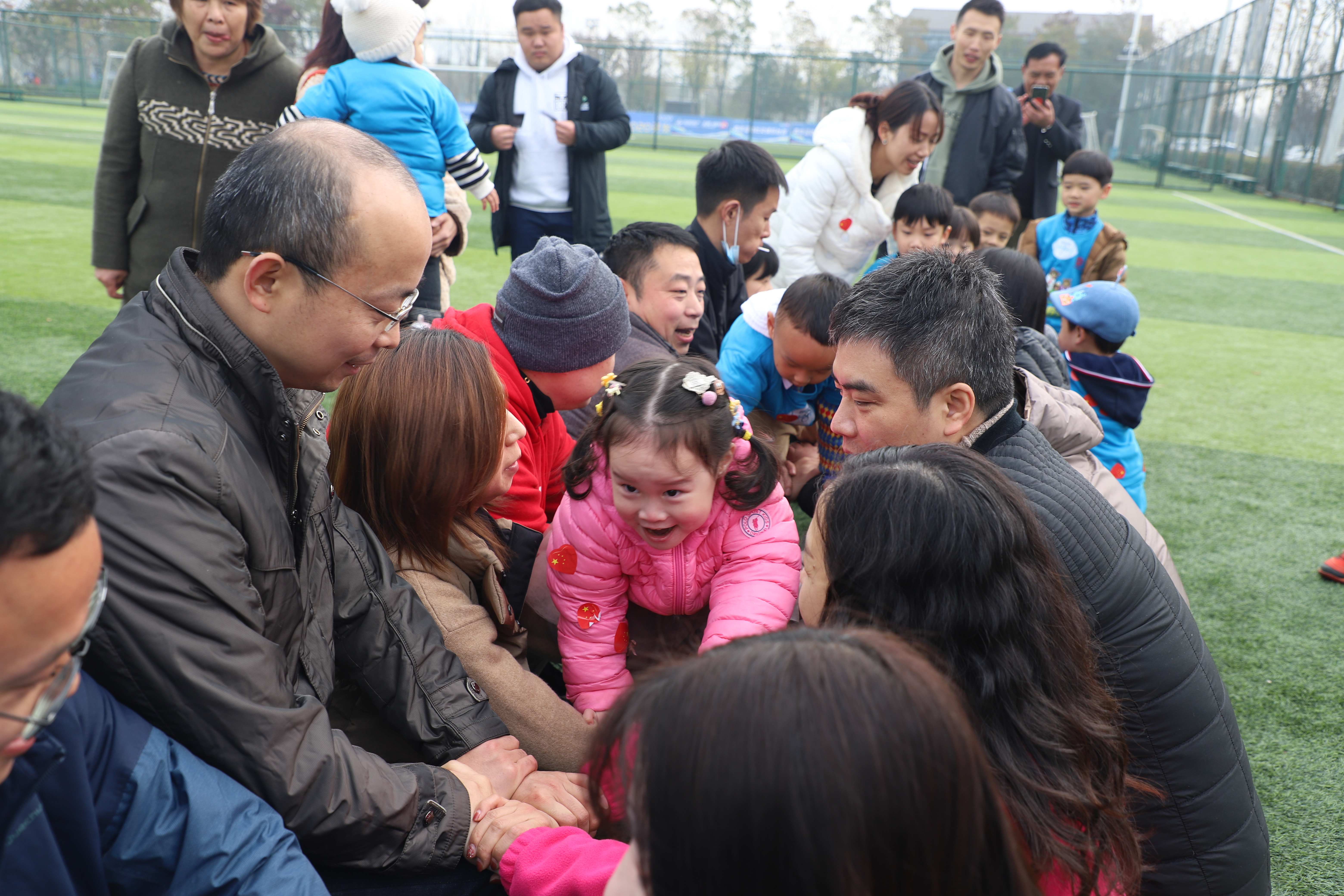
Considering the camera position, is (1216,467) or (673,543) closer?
(673,543)

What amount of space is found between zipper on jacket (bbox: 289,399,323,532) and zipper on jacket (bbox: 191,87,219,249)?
2564 millimetres

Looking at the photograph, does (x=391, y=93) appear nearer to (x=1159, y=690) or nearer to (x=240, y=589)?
(x=240, y=589)

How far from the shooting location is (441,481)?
2168mm

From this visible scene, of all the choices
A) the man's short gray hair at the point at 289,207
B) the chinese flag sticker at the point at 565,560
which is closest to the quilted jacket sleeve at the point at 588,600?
the chinese flag sticker at the point at 565,560

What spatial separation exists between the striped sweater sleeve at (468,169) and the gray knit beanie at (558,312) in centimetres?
194

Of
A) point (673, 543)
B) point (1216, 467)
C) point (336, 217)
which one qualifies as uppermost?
point (336, 217)

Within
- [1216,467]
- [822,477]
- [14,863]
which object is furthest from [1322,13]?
[14,863]

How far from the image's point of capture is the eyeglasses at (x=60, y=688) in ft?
3.44

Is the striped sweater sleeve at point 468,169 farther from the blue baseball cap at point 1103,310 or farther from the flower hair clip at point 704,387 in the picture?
the blue baseball cap at point 1103,310

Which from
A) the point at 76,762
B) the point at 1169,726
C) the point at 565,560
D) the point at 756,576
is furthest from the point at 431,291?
the point at 1169,726

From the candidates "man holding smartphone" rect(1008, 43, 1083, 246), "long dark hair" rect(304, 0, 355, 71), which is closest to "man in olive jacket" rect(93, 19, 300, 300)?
"long dark hair" rect(304, 0, 355, 71)

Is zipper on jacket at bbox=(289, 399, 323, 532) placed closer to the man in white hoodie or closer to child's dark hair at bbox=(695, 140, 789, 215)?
child's dark hair at bbox=(695, 140, 789, 215)

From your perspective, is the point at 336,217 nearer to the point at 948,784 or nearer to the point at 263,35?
the point at 948,784

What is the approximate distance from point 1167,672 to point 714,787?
1.31m
